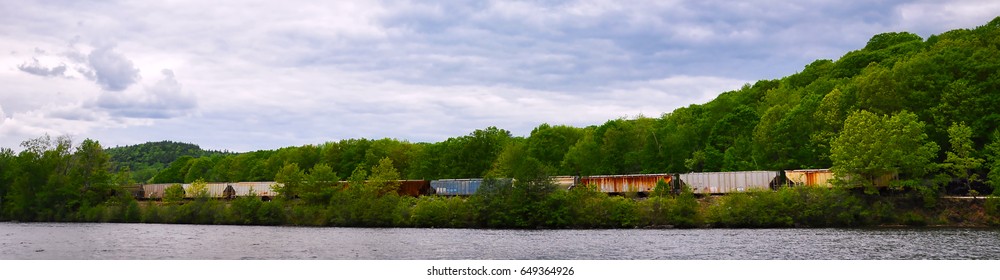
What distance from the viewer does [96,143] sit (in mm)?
115875

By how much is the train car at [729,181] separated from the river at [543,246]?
20.1 metres

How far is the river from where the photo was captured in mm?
45312

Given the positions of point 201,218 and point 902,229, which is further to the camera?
point 201,218

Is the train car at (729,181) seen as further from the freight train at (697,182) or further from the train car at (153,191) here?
the train car at (153,191)

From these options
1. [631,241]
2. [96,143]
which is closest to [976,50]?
[631,241]

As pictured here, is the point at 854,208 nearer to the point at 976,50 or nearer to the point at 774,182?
the point at 774,182

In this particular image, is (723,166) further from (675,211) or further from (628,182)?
(675,211)

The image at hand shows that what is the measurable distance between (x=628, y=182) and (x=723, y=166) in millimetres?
13414

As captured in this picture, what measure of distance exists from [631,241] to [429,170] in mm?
87083

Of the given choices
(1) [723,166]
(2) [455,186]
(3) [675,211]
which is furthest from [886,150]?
(2) [455,186]

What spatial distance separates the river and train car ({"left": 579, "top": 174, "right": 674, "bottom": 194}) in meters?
26.0

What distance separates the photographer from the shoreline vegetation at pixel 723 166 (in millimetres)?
74688

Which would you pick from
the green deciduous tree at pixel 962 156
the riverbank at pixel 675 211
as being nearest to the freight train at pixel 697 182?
the riverbank at pixel 675 211

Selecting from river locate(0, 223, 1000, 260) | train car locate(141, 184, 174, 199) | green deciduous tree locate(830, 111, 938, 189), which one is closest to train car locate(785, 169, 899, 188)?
green deciduous tree locate(830, 111, 938, 189)
